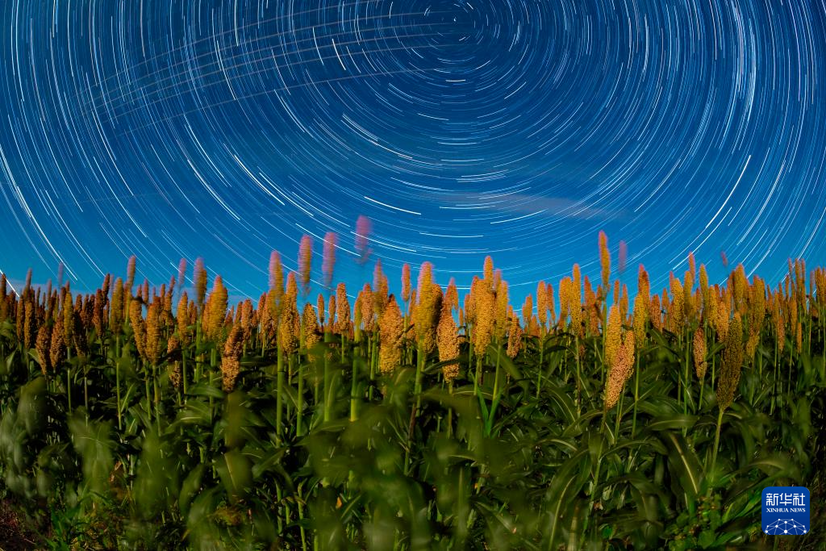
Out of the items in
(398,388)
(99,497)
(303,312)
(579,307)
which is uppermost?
(579,307)

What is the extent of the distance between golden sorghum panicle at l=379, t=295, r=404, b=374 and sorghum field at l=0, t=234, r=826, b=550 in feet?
0.04

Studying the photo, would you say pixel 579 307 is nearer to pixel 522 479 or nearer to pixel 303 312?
pixel 522 479

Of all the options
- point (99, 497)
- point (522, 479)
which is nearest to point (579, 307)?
point (522, 479)

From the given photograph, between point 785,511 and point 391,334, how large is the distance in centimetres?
291

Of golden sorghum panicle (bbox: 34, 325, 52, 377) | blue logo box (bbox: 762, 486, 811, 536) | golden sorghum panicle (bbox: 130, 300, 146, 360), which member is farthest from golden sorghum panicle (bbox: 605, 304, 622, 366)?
golden sorghum panicle (bbox: 34, 325, 52, 377)

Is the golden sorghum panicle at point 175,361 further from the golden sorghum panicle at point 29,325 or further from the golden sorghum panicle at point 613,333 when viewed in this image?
the golden sorghum panicle at point 613,333

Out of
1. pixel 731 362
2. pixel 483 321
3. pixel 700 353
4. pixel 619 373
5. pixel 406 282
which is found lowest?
pixel 619 373

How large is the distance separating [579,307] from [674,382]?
4.44 ft

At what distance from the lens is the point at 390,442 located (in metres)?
3.54

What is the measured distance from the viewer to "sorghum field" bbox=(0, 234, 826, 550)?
341 cm

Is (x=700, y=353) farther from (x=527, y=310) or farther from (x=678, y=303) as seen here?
(x=527, y=310)

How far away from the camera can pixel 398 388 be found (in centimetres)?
361

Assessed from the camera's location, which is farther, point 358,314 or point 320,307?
point 320,307

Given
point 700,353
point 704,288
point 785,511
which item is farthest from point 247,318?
point 785,511
